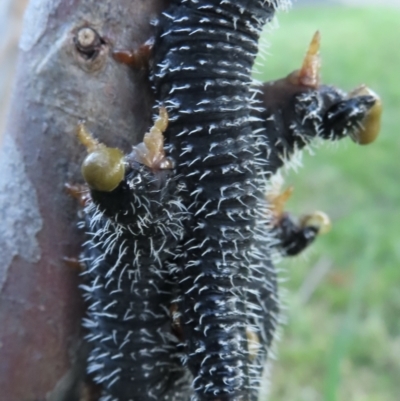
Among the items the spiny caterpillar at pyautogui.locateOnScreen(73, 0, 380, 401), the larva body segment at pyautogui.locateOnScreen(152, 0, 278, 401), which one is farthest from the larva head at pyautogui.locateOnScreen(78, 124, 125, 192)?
the larva body segment at pyautogui.locateOnScreen(152, 0, 278, 401)

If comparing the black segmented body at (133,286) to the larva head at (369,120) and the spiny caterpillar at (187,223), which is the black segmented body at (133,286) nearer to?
the spiny caterpillar at (187,223)

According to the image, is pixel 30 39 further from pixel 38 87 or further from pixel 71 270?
pixel 71 270

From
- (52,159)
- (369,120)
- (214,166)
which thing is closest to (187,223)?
(214,166)

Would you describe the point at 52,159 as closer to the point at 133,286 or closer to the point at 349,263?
the point at 133,286

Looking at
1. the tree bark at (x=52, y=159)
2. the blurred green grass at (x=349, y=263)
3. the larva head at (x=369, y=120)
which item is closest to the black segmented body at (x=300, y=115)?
the larva head at (x=369, y=120)

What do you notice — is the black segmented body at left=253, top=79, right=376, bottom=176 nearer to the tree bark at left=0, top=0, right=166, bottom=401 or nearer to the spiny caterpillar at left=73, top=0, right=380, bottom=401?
the spiny caterpillar at left=73, top=0, right=380, bottom=401

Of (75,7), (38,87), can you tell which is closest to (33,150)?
(38,87)
